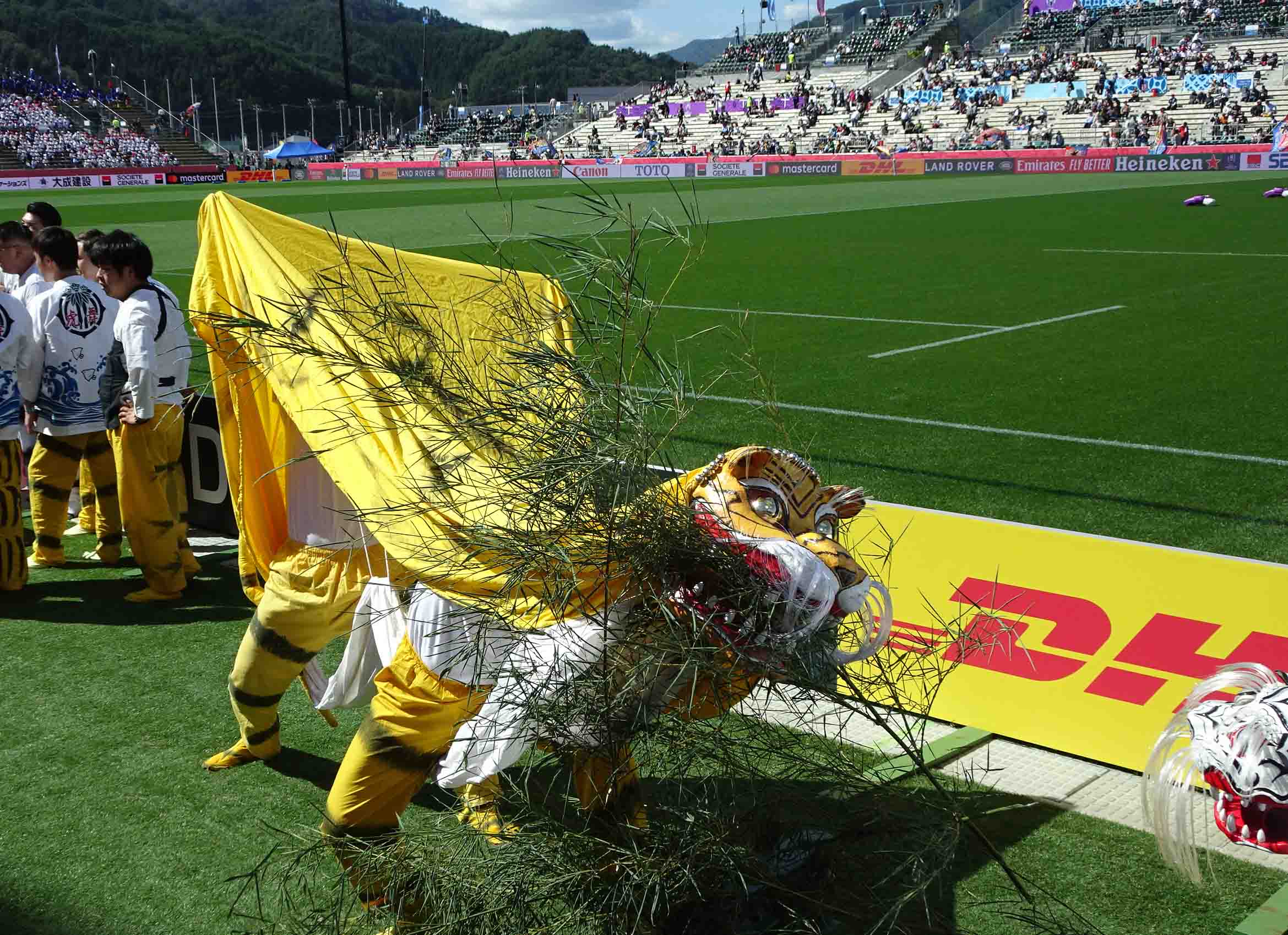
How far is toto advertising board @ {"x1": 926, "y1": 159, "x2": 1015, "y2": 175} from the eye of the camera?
4300 centimetres

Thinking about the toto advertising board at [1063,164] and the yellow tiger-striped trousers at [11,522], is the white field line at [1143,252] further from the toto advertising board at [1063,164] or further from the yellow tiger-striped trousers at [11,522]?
the toto advertising board at [1063,164]

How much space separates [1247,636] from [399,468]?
9.90ft

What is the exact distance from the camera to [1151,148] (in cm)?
4159

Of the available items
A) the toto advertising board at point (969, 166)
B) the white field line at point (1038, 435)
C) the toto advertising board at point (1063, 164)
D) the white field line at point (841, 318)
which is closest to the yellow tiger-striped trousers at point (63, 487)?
the white field line at point (1038, 435)

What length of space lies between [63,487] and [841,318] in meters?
9.57

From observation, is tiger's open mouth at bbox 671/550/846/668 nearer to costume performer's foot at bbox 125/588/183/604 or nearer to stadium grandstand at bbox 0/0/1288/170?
costume performer's foot at bbox 125/588/183/604

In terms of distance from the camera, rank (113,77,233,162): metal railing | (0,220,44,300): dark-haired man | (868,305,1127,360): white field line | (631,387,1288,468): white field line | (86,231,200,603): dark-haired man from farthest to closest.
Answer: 1. (113,77,233,162): metal railing
2. (868,305,1127,360): white field line
3. (631,387,1288,468): white field line
4. (0,220,44,300): dark-haired man
5. (86,231,200,603): dark-haired man

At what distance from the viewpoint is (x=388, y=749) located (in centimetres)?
301

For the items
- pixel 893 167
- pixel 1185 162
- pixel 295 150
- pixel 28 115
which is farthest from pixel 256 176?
pixel 1185 162

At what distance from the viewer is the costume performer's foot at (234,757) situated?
4379 millimetres

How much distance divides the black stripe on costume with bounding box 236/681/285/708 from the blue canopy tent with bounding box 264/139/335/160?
58.6 metres

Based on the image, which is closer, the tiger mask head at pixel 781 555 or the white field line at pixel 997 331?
the tiger mask head at pixel 781 555

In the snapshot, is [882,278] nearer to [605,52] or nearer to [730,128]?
[730,128]

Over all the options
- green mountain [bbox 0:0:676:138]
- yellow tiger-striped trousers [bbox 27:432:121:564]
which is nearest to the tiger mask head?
yellow tiger-striped trousers [bbox 27:432:121:564]
